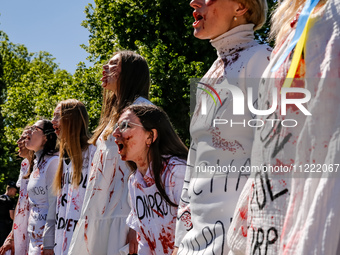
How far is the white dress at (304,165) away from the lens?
1483mm

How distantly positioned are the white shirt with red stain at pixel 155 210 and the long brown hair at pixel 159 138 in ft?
0.24

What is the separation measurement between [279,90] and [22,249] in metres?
6.38

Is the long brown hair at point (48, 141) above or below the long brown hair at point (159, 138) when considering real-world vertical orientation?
above

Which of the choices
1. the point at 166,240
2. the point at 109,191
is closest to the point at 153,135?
the point at 109,191

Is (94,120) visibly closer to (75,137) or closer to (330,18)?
(75,137)

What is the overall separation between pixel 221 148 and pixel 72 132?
3667 millimetres

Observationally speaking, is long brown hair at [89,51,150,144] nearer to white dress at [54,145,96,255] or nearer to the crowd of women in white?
the crowd of women in white

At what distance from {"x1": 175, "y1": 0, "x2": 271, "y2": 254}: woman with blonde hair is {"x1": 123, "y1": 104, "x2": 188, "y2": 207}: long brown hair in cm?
131

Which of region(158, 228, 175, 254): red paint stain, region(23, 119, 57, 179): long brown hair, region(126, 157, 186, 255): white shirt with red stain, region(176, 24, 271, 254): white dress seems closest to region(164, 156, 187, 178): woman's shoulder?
region(126, 157, 186, 255): white shirt with red stain

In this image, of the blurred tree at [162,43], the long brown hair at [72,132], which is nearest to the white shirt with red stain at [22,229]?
the long brown hair at [72,132]

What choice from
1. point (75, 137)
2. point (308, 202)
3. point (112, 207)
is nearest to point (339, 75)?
point (308, 202)

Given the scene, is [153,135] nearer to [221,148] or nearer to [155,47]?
[221,148]

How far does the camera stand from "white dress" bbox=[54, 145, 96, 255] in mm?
5402

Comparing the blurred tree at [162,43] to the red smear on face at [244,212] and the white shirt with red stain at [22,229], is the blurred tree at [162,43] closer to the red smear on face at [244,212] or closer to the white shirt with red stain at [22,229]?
the white shirt with red stain at [22,229]
